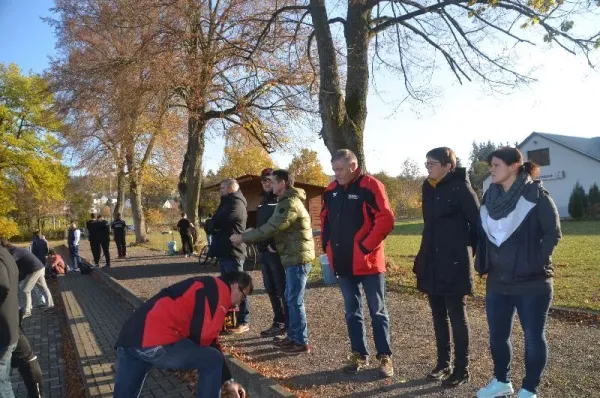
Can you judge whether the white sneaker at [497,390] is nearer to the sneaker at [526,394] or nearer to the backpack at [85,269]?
the sneaker at [526,394]

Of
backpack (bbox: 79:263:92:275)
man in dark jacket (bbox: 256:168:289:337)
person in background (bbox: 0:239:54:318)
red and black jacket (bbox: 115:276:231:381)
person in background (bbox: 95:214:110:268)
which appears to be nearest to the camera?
red and black jacket (bbox: 115:276:231:381)

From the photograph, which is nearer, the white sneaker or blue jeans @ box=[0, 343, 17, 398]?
the white sneaker

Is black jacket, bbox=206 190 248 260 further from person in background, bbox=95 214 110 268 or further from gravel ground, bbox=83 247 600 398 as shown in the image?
person in background, bbox=95 214 110 268

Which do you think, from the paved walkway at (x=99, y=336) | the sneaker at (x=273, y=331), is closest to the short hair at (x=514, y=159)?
the sneaker at (x=273, y=331)

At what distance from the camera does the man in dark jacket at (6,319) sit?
4.09 metres

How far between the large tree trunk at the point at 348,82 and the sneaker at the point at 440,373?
6.77 metres

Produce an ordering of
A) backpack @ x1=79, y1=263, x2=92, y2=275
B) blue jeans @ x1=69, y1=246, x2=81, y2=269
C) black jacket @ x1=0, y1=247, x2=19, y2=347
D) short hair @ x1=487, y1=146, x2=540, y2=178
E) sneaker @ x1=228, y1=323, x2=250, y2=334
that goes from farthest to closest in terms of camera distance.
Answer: blue jeans @ x1=69, y1=246, x2=81, y2=269 → backpack @ x1=79, y1=263, x2=92, y2=275 → sneaker @ x1=228, y1=323, x2=250, y2=334 → black jacket @ x1=0, y1=247, x2=19, y2=347 → short hair @ x1=487, y1=146, x2=540, y2=178

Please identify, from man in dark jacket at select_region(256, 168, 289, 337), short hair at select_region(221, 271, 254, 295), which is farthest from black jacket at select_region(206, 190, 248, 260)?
short hair at select_region(221, 271, 254, 295)

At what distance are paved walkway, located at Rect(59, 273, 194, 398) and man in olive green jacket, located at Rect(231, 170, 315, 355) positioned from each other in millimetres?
1333

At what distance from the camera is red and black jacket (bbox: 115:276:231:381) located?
3396 millimetres

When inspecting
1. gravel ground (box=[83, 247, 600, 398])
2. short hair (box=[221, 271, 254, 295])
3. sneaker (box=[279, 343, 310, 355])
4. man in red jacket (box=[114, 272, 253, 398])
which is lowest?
gravel ground (box=[83, 247, 600, 398])

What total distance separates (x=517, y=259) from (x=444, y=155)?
109cm

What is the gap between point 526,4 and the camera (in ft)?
31.6

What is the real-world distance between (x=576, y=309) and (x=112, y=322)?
24.9 feet
